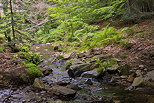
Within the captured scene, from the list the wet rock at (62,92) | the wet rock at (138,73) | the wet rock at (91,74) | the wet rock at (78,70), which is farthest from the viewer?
the wet rock at (78,70)

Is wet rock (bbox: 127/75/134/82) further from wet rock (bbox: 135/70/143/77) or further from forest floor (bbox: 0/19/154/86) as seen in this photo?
forest floor (bbox: 0/19/154/86)

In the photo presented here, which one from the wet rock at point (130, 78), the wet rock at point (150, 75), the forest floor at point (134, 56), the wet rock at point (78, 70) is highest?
the forest floor at point (134, 56)

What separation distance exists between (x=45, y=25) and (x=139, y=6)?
13.6 meters

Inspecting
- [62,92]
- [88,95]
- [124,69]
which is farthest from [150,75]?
[62,92]

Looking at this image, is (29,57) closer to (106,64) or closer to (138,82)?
(106,64)

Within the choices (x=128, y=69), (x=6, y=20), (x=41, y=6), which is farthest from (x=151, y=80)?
(x=41, y=6)

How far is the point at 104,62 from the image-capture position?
674 cm

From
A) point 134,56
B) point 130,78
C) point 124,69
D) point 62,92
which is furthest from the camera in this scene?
point 134,56

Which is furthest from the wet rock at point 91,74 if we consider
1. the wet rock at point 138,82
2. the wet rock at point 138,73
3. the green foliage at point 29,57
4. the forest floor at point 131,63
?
the green foliage at point 29,57

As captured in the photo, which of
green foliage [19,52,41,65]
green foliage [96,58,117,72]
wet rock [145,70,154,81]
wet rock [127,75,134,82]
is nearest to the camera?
wet rock [145,70,154,81]

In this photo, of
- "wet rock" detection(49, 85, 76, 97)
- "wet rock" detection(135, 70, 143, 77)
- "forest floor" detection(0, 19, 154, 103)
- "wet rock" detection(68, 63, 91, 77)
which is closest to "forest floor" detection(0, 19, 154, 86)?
"forest floor" detection(0, 19, 154, 103)

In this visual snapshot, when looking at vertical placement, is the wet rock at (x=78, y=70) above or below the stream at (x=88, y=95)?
below

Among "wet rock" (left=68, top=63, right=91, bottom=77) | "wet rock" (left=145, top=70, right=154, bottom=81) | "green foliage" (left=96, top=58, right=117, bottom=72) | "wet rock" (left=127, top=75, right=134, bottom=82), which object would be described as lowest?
"wet rock" (left=68, top=63, right=91, bottom=77)

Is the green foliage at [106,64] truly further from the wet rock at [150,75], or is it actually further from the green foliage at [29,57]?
the green foliage at [29,57]
